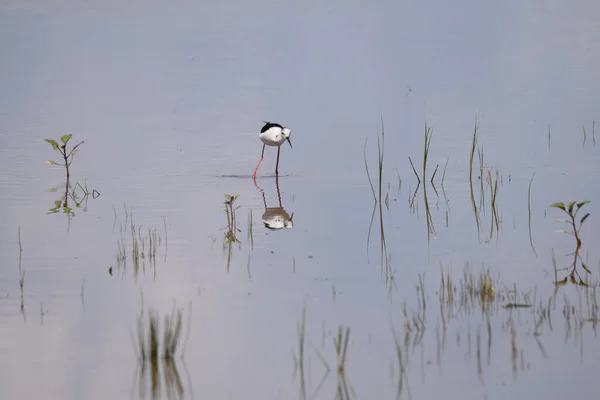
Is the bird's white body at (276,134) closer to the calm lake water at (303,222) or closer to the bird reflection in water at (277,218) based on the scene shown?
the calm lake water at (303,222)

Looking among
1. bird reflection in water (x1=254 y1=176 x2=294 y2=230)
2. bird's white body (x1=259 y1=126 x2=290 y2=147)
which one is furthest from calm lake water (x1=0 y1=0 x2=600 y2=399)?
bird's white body (x1=259 y1=126 x2=290 y2=147)

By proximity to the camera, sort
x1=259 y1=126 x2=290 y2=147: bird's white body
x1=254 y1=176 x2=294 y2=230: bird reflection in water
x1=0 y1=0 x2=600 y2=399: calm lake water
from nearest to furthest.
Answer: x1=0 y1=0 x2=600 y2=399: calm lake water
x1=254 y1=176 x2=294 y2=230: bird reflection in water
x1=259 y1=126 x2=290 y2=147: bird's white body

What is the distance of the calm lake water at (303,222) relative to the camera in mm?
4930

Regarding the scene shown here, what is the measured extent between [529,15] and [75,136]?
50.9 feet

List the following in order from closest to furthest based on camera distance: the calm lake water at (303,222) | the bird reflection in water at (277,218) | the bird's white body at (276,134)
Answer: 1. the calm lake water at (303,222)
2. the bird reflection in water at (277,218)
3. the bird's white body at (276,134)

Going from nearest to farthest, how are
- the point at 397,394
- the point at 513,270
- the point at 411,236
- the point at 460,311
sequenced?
the point at 397,394, the point at 460,311, the point at 513,270, the point at 411,236

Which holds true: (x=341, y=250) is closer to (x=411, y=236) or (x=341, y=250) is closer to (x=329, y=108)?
(x=411, y=236)

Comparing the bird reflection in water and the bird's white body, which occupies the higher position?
the bird's white body

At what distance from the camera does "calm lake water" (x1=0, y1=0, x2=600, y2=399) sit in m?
4.93

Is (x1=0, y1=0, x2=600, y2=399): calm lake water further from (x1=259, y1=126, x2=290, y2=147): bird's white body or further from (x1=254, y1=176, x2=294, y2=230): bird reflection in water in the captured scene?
(x1=259, y1=126, x2=290, y2=147): bird's white body

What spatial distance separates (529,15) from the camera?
26.1m

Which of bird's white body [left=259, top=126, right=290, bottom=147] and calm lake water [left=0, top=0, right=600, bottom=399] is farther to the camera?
bird's white body [left=259, top=126, right=290, bottom=147]

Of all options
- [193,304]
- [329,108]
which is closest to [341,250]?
[193,304]

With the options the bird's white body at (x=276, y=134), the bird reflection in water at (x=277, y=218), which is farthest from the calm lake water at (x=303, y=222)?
the bird's white body at (x=276, y=134)
